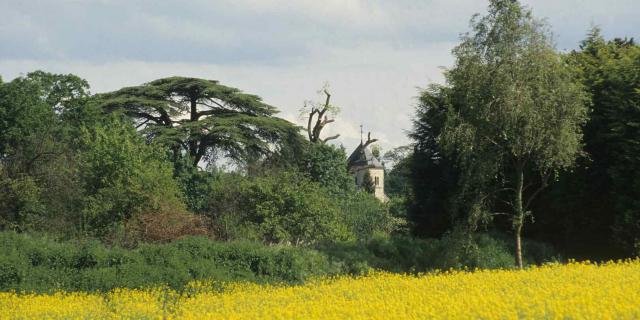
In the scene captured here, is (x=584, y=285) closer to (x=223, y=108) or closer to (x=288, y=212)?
(x=288, y=212)

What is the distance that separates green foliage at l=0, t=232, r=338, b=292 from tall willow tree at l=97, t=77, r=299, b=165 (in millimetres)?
21029

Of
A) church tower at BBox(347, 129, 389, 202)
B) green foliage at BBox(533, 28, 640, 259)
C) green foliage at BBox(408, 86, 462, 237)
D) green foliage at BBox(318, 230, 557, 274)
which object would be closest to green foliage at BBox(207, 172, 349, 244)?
→ green foliage at BBox(408, 86, 462, 237)

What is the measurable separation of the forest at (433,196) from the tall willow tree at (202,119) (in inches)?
128

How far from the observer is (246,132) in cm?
4225

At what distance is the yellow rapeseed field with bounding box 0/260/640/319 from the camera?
10148 mm

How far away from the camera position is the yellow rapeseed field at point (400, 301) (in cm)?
1015

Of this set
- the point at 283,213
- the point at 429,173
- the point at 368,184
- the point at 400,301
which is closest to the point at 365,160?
the point at 368,184

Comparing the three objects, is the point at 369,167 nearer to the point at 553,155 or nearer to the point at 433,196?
the point at 433,196

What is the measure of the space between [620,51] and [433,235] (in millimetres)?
7832

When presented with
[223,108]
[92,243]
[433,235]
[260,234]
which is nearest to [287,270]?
[92,243]

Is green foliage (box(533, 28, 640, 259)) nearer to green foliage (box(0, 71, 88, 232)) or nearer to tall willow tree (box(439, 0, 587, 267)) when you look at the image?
tall willow tree (box(439, 0, 587, 267))

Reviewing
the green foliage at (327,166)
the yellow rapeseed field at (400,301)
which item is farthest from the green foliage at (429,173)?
the green foliage at (327,166)

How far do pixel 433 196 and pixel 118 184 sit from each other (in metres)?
11.1

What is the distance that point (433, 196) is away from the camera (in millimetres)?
26047
